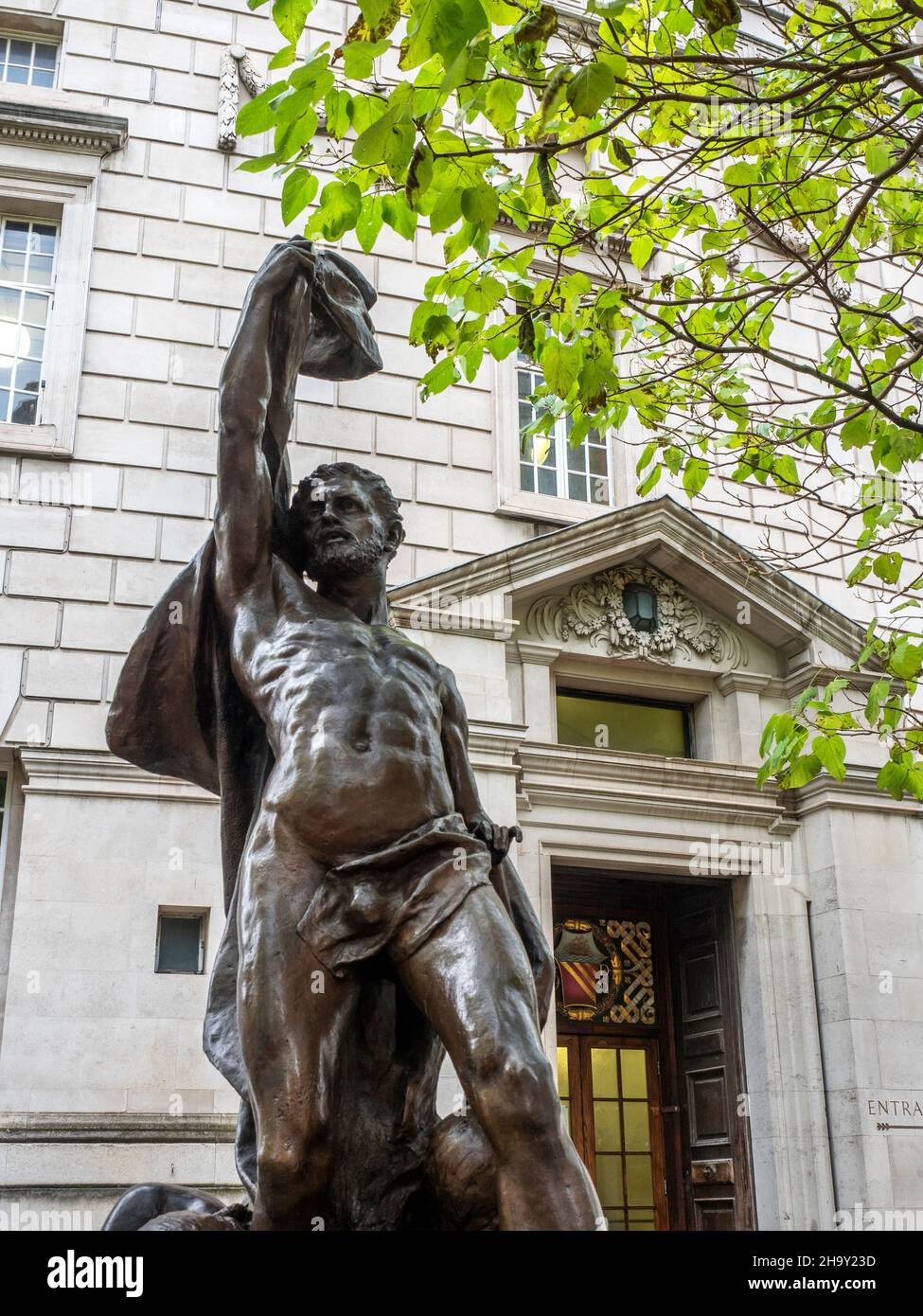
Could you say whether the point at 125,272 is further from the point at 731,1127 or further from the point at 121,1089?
the point at 731,1127

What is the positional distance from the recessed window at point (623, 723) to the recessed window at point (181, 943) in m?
3.82

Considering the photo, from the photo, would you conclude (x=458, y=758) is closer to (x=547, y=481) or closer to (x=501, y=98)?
(x=501, y=98)

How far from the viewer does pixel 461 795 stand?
156 inches

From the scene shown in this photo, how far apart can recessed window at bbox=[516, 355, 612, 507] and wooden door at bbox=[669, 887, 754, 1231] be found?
4.27 m

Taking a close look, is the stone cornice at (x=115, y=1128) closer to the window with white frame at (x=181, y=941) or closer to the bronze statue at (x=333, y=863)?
the window with white frame at (x=181, y=941)

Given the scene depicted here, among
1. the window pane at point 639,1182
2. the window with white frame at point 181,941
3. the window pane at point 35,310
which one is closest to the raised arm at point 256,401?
the window with white frame at point 181,941

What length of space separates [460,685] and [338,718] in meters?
7.73

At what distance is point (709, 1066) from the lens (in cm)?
1241

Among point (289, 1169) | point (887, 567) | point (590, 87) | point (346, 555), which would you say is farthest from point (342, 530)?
point (887, 567)

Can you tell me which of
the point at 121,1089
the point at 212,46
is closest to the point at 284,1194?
the point at 121,1089

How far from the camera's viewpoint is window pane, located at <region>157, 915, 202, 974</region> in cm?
1049

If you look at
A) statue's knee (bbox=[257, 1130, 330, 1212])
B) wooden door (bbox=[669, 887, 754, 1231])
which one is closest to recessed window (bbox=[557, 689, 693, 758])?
wooden door (bbox=[669, 887, 754, 1231])

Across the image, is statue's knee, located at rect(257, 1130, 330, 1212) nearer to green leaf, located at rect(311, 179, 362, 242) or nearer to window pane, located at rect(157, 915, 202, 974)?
green leaf, located at rect(311, 179, 362, 242)
